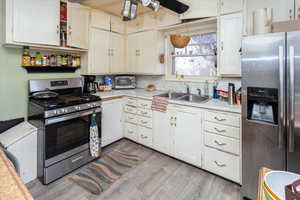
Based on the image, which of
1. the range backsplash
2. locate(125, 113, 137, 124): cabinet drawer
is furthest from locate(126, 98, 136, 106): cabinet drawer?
the range backsplash

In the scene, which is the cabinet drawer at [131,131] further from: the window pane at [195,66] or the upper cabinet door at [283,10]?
the upper cabinet door at [283,10]

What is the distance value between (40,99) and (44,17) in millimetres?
1091

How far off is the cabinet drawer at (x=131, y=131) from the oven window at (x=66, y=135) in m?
0.86

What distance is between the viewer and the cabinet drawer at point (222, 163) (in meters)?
1.96

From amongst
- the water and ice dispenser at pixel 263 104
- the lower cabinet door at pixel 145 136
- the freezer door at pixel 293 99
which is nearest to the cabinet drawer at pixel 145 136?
the lower cabinet door at pixel 145 136

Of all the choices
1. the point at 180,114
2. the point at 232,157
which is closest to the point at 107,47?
the point at 180,114

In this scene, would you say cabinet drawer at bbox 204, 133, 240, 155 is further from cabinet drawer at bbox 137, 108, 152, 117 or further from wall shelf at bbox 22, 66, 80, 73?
wall shelf at bbox 22, 66, 80, 73

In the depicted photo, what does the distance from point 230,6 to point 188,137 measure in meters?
1.83

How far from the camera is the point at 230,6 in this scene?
7.15ft

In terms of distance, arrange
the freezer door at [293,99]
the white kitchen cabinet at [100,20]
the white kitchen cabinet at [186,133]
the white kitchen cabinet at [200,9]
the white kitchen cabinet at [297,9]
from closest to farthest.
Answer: the freezer door at [293,99], the white kitchen cabinet at [297,9], the white kitchen cabinet at [186,133], the white kitchen cabinet at [200,9], the white kitchen cabinet at [100,20]

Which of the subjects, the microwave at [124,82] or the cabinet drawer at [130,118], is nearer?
the cabinet drawer at [130,118]

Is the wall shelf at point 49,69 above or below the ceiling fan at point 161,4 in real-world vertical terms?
below

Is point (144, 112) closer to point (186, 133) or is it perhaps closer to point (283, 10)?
point (186, 133)

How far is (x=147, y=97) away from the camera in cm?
273
